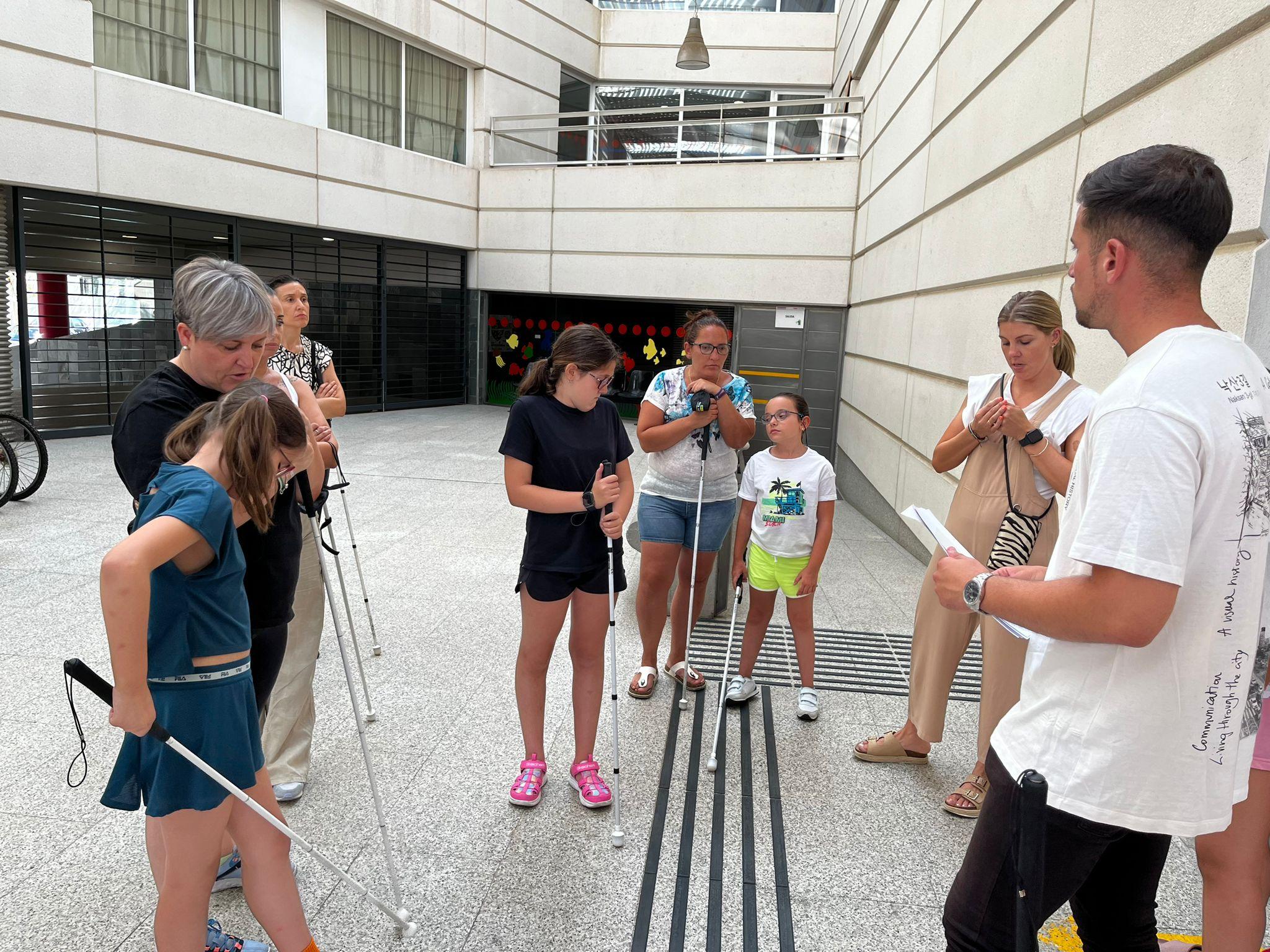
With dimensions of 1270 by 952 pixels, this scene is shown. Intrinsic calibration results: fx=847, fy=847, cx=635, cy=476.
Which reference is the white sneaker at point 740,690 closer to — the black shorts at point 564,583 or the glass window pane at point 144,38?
the black shorts at point 564,583

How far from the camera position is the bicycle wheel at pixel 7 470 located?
6.90 meters

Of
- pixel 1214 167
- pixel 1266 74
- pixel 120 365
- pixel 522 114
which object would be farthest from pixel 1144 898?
pixel 522 114

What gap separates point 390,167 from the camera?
47.6 feet

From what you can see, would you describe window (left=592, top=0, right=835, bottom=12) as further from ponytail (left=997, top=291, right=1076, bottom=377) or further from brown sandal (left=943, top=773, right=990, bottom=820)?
Answer: brown sandal (left=943, top=773, right=990, bottom=820)

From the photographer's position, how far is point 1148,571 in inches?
52.1

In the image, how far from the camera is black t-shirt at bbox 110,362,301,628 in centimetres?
220

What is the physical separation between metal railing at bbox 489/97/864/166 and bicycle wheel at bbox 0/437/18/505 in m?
10.2

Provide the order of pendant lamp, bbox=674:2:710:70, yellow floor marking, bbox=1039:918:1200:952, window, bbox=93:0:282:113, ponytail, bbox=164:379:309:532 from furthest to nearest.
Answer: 1. pendant lamp, bbox=674:2:710:70
2. window, bbox=93:0:282:113
3. yellow floor marking, bbox=1039:918:1200:952
4. ponytail, bbox=164:379:309:532

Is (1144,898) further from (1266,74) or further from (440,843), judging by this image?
(1266,74)

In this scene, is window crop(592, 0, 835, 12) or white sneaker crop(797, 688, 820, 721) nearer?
white sneaker crop(797, 688, 820, 721)

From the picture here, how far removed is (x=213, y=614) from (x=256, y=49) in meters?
13.1

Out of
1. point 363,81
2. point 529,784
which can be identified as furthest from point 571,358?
point 363,81

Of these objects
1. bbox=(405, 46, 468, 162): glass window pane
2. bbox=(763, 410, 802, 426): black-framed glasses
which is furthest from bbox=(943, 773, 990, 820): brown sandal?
bbox=(405, 46, 468, 162): glass window pane

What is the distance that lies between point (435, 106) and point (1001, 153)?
12325 mm
